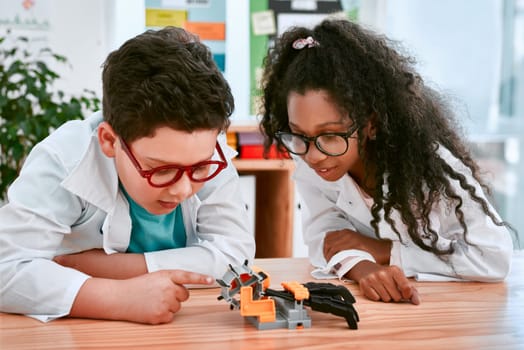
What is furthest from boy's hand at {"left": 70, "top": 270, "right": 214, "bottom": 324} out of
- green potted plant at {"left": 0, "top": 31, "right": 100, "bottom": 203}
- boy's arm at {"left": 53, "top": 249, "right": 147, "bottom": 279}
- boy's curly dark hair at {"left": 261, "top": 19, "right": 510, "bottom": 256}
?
Result: green potted plant at {"left": 0, "top": 31, "right": 100, "bottom": 203}

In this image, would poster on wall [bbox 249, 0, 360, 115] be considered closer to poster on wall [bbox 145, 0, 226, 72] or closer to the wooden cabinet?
poster on wall [bbox 145, 0, 226, 72]

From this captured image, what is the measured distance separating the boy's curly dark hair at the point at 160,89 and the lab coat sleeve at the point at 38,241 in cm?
16

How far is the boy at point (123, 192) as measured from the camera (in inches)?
44.7

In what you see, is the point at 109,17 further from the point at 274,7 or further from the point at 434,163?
the point at 434,163

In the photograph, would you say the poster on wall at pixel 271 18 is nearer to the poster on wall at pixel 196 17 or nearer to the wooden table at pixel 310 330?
the poster on wall at pixel 196 17

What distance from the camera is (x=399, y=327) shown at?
3.73 feet

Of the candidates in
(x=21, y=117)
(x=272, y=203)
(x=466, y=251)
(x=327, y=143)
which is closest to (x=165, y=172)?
(x=327, y=143)

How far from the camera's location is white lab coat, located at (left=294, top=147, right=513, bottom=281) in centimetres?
145

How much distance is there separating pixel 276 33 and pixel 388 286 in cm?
231

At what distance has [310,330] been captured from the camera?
1112mm

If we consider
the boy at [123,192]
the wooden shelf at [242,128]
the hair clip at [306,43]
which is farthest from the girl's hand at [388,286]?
the wooden shelf at [242,128]

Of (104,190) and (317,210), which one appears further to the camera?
(317,210)

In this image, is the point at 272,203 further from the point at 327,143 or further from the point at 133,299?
the point at 133,299

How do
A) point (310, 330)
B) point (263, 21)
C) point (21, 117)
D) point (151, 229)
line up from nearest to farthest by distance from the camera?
point (310, 330) → point (151, 229) → point (21, 117) → point (263, 21)
